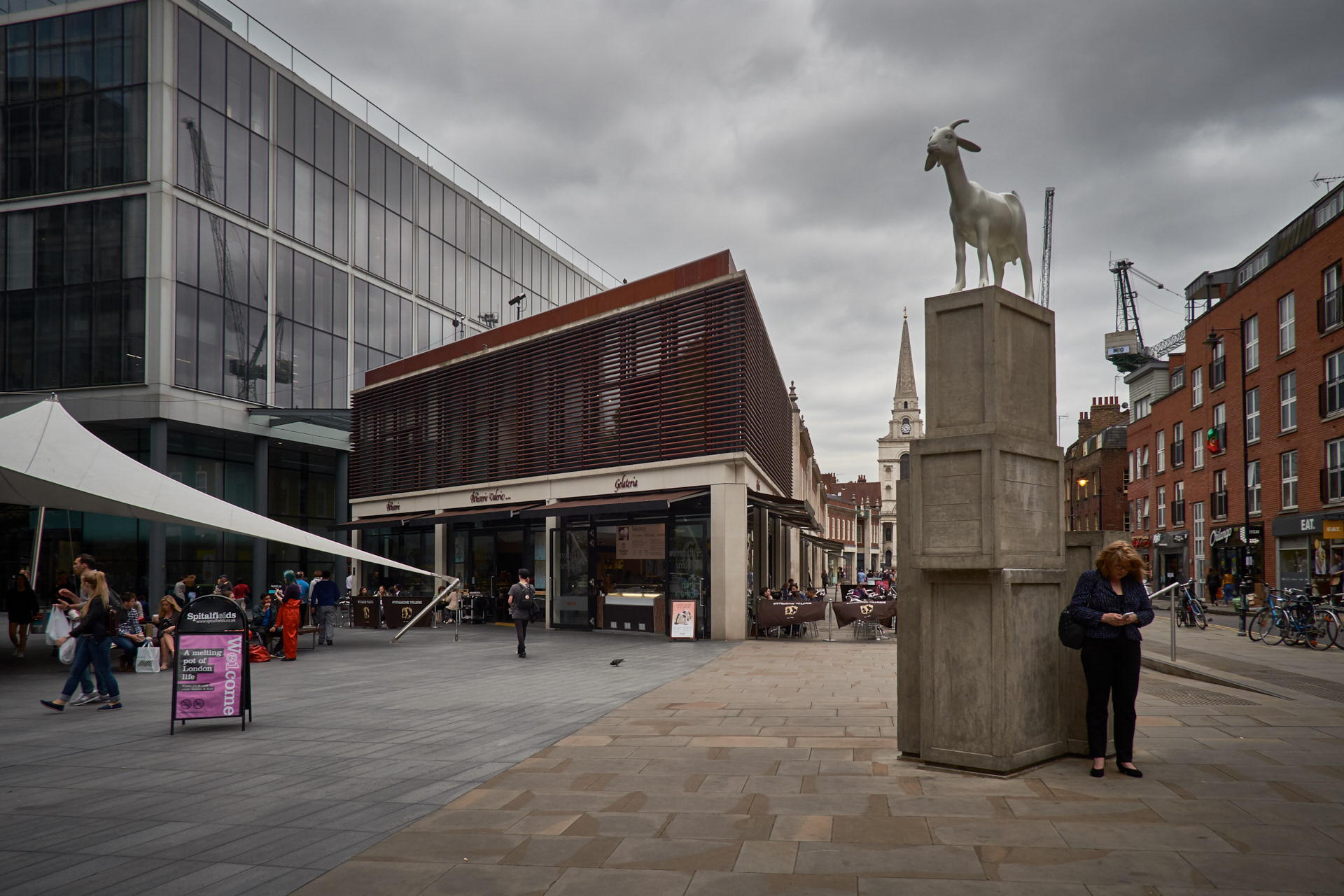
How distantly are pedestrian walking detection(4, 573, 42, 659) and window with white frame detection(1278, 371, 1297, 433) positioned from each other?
34176mm

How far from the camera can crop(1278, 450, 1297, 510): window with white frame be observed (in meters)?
30.3

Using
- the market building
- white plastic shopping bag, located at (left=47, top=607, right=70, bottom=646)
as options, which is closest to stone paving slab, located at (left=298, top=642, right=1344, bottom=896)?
white plastic shopping bag, located at (left=47, top=607, right=70, bottom=646)

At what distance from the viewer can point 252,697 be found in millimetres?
11461

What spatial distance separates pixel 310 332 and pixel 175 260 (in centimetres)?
672

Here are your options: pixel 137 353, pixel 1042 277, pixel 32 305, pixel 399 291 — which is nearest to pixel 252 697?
pixel 137 353

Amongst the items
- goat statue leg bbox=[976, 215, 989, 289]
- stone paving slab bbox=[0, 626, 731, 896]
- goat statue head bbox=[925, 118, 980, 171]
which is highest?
goat statue head bbox=[925, 118, 980, 171]

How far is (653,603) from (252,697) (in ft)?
37.3

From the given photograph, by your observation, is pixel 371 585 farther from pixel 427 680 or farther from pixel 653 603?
pixel 427 680

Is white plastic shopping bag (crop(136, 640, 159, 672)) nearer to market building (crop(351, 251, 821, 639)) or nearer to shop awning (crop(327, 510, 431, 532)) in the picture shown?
market building (crop(351, 251, 821, 639))

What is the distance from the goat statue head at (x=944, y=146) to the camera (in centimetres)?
740

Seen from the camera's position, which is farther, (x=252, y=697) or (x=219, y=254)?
(x=219, y=254)

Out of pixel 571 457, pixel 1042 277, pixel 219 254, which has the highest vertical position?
pixel 1042 277

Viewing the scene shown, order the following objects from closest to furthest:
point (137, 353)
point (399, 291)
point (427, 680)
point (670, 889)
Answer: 1. point (670, 889)
2. point (427, 680)
3. point (137, 353)
4. point (399, 291)

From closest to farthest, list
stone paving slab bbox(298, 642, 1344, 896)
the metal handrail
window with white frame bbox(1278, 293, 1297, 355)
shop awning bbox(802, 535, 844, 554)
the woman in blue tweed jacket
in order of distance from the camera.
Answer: stone paving slab bbox(298, 642, 1344, 896)
the woman in blue tweed jacket
the metal handrail
window with white frame bbox(1278, 293, 1297, 355)
shop awning bbox(802, 535, 844, 554)
